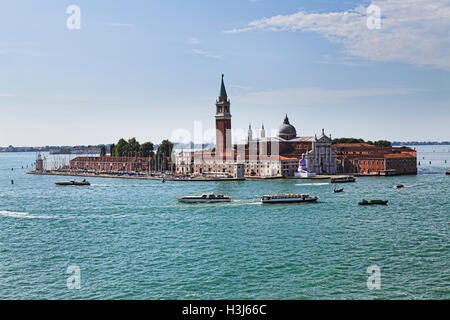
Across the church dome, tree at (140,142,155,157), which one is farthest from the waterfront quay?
the church dome

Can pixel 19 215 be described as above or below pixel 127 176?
below

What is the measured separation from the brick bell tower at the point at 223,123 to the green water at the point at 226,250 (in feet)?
111

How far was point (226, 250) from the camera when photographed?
16734 millimetres

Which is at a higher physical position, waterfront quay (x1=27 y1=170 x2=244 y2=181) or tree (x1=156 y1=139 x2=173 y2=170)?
tree (x1=156 y1=139 x2=173 y2=170)

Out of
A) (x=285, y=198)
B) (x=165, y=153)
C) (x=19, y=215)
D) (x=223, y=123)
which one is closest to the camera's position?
(x=19, y=215)

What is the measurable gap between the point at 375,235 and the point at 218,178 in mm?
35769

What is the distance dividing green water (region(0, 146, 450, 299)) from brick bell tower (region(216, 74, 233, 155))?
33899 millimetres

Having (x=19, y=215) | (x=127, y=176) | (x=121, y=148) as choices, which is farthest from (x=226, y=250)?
(x=121, y=148)

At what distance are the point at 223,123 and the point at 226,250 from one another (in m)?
47.3

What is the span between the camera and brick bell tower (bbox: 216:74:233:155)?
2472 inches

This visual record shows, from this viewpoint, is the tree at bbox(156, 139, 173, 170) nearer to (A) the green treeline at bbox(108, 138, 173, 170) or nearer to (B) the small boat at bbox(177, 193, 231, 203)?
(A) the green treeline at bbox(108, 138, 173, 170)

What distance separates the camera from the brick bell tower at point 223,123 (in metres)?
62.8

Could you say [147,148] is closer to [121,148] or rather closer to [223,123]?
[121,148]

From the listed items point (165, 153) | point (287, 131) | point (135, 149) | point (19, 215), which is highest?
point (287, 131)
